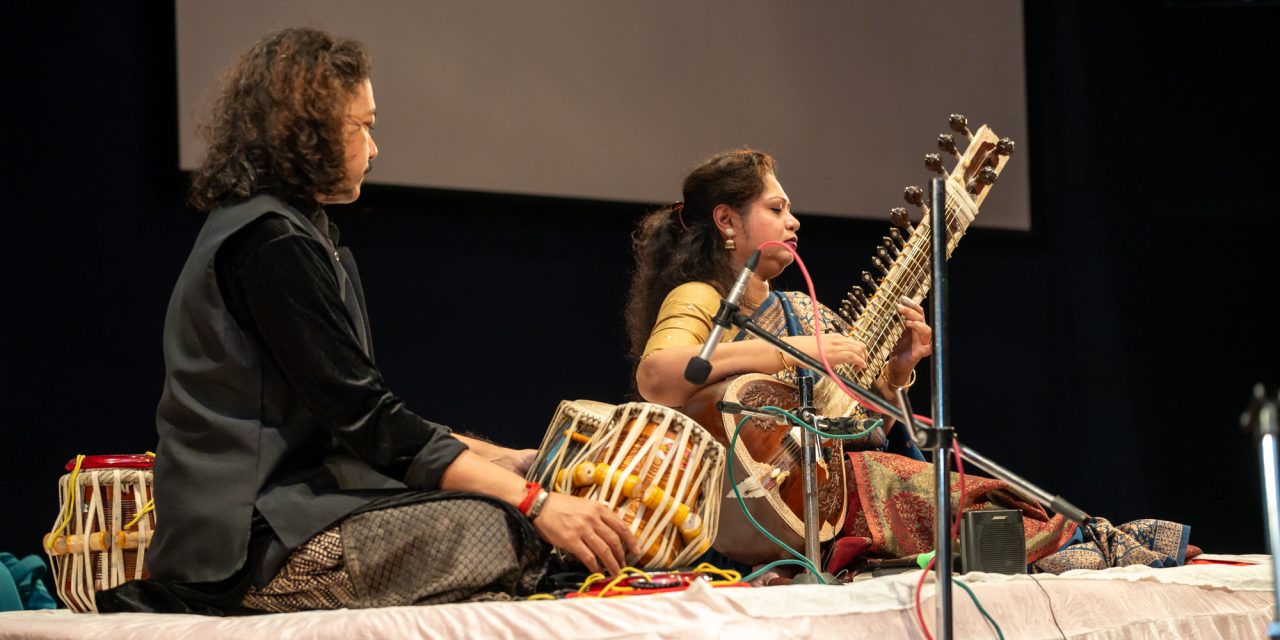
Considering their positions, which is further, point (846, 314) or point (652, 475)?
point (846, 314)

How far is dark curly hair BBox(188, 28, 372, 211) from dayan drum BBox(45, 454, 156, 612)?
76 centimetres

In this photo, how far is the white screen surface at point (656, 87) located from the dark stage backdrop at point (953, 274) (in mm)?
88

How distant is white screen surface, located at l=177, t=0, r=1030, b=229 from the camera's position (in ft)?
12.9

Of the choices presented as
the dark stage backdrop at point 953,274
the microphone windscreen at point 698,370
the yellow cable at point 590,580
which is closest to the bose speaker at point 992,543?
the yellow cable at point 590,580

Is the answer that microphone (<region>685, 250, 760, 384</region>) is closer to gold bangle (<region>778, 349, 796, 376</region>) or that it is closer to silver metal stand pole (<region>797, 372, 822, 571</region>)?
silver metal stand pole (<region>797, 372, 822, 571</region>)

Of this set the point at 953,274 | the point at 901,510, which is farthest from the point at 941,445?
the point at 953,274

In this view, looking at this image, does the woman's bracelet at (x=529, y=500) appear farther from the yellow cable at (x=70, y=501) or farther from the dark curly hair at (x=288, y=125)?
the yellow cable at (x=70, y=501)

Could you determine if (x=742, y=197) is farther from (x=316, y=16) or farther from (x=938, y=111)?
(x=938, y=111)

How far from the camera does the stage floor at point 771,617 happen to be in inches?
68.6

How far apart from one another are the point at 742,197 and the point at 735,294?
1.59 m

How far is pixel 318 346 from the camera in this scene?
1.93 metres

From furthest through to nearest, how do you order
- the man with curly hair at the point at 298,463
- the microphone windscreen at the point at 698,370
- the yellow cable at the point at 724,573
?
the yellow cable at the point at 724,573
the man with curly hair at the point at 298,463
the microphone windscreen at the point at 698,370

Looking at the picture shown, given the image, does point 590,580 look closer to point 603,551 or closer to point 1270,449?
point 603,551

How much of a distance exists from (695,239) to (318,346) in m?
1.65
